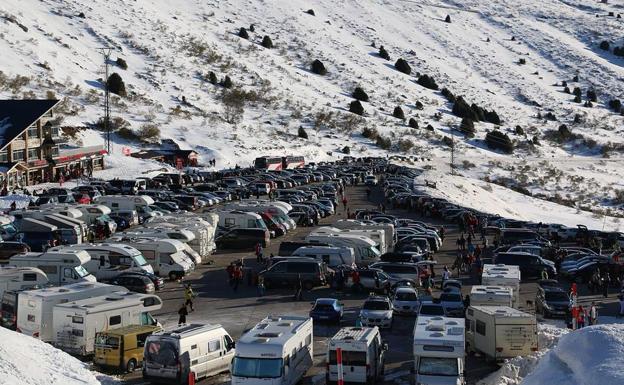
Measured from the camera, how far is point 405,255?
32.9 metres

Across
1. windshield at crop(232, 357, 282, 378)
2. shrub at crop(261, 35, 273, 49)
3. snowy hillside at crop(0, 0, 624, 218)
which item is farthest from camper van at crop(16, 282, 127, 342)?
shrub at crop(261, 35, 273, 49)

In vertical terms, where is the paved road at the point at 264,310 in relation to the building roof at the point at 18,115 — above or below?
below

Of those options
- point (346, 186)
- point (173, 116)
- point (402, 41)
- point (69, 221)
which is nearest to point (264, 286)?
point (69, 221)

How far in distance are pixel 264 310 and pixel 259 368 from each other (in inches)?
368

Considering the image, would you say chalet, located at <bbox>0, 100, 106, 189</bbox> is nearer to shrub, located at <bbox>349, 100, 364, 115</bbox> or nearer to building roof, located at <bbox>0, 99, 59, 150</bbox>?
building roof, located at <bbox>0, 99, 59, 150</bbox>

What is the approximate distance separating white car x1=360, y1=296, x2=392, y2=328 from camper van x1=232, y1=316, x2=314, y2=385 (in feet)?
17.9

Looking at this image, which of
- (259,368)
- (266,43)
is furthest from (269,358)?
(266,43)

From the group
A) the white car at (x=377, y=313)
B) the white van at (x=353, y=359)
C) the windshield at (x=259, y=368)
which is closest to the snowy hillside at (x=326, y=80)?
the white car at (x=377, y=313)

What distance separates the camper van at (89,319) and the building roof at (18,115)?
3689 cm

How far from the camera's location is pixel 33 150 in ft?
192

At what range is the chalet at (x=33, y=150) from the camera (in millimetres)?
55406

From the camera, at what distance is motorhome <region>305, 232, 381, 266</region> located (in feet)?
110

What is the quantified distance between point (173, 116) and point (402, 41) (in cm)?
6360

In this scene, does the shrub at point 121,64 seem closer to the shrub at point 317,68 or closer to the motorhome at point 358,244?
the shrub at point 317,68
